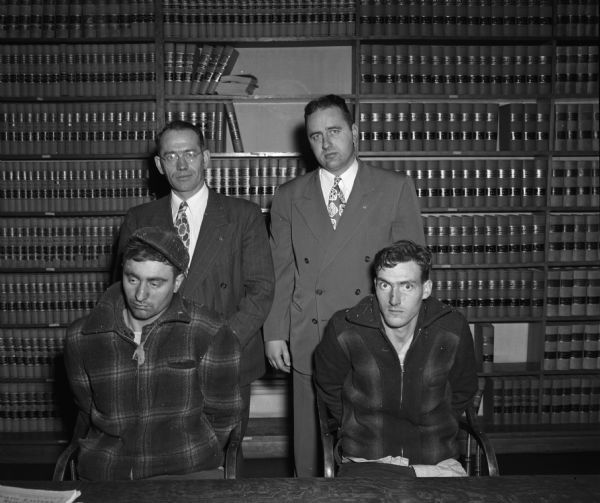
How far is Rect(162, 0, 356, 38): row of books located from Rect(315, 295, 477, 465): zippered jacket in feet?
7.00

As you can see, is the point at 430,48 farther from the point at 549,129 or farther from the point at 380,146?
the point at 549,129

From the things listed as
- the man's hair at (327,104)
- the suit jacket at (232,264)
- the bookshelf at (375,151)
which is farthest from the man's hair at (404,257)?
the bookshelf at (375,151)

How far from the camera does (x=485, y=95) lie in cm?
341

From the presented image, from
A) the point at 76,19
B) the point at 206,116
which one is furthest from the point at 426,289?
the point at 76,19

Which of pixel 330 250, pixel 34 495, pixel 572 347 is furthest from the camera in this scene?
pixel 572 347

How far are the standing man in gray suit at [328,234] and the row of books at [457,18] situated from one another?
55.1 inches

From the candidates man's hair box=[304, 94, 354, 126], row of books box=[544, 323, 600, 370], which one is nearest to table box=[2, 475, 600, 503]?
man's hair box=[304, 94, 354, 126]

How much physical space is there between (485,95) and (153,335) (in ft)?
8.63

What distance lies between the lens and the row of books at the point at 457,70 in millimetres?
3424

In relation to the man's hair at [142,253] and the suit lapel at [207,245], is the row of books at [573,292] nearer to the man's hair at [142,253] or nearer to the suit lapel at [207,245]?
the suit lapel at [207,245]

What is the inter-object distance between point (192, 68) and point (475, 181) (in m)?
1.88

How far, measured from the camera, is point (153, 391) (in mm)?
1654

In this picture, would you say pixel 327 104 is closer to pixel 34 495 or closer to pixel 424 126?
Answer: pixel 424 126

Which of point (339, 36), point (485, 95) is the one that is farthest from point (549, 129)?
point (339, 36)
